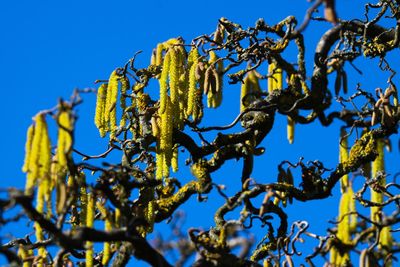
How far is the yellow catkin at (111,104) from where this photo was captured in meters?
10.8

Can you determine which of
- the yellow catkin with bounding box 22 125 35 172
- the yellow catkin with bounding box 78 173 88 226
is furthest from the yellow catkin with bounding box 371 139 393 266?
the yellow catkin with bounding box 22 125 35 172

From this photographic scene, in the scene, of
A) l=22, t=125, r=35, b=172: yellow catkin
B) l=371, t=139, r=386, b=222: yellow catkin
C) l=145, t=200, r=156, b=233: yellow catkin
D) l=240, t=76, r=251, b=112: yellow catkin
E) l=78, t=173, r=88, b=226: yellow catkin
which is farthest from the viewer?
l=145, t=200, r=156, b=233: yellow catkin

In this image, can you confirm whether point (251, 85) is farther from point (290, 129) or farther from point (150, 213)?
point (150, 213)

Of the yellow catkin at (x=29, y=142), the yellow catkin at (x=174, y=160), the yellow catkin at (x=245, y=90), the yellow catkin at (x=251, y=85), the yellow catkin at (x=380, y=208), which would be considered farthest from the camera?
the yellow catkin at (x=174, y=160)

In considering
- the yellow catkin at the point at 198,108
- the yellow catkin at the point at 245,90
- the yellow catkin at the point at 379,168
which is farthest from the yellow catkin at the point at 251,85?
the yellow catkin at the point at 379,168

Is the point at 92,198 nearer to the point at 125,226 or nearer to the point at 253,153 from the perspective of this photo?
the point at 125,226

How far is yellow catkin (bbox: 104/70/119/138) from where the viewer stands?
1084 centimetres

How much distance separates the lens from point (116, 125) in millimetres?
11211

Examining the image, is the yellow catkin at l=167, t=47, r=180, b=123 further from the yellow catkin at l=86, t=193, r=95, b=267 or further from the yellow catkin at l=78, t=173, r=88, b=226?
the yellow catkin at l=86, t=193, r=95, b=267

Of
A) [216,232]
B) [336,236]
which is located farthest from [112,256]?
[336,236]

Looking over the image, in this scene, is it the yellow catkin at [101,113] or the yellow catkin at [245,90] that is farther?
the yellow catkin at [101,113]

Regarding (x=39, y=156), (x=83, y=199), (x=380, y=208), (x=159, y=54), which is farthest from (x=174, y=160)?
(x=39, y=156)

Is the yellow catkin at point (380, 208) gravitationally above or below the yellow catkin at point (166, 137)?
below

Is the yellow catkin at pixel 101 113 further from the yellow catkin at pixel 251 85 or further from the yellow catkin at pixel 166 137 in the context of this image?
the yellow catkin at pixel 251 85
